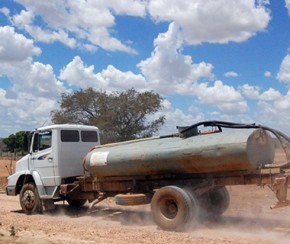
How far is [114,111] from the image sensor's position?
37.1 meters

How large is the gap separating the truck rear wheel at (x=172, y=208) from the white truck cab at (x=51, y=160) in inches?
155

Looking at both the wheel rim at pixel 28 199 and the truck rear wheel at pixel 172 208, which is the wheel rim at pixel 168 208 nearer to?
the truck rear wheel at pixel 172 208

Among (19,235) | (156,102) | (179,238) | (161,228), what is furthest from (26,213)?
(156,102)

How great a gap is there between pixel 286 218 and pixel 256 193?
5.36 metres

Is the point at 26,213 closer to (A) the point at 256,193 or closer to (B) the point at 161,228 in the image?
(B) the point at 161,228

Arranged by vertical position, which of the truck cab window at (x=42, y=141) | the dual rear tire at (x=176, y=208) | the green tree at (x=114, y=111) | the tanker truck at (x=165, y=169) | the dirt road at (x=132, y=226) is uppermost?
the green tree at (x=114, y=111)

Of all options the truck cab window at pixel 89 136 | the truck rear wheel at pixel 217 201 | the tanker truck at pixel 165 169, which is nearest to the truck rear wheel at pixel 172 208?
the tanker truck at pixel 165 169

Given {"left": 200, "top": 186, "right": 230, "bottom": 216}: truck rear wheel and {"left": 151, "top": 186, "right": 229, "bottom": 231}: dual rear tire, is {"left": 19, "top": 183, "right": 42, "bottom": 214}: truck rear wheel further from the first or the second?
{"left": 200, "top": 186, "right": 230, "bottom": 216}: truck rear wheel

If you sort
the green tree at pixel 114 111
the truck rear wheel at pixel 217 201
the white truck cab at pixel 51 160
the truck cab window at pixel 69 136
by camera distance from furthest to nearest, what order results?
the green tree at pixel 114 111, the truck cab window at pixel 69 136, the white truck cab at pixel 51 160, the truck rear wheel at pixel 217 201

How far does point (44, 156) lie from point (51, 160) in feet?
1.02

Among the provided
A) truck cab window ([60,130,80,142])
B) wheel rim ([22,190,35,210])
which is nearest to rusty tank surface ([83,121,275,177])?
truck cab window ([60,130,80,142])

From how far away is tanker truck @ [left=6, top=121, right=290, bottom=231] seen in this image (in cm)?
1034

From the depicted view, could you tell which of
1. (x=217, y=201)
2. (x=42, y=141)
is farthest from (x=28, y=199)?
(x=217, y=201)

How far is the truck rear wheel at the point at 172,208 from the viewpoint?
10531 mm
